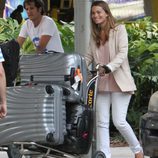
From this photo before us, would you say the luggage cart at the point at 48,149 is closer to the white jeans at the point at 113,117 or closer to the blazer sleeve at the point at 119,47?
the white jeans at the point at 113,117

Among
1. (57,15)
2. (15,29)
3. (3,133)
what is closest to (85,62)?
(3,133)

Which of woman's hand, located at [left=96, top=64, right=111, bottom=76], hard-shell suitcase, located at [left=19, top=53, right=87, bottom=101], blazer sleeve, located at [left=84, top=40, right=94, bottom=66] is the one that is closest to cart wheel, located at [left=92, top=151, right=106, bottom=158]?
hard-shell suitcase, located at [left=19, top=53, right=87, bottom=101]

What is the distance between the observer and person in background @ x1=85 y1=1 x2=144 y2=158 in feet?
22.8

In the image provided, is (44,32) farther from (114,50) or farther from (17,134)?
(17,134)

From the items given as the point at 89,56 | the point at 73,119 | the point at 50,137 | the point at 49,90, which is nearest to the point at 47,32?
the point at 89,56

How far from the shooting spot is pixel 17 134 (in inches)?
231

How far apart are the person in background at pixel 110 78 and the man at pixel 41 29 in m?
0.75

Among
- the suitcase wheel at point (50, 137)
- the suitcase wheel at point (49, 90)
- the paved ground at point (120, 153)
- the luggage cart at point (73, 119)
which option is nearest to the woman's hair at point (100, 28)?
the luggage cart at point (73, 119)

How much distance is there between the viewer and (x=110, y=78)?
23.1 feet

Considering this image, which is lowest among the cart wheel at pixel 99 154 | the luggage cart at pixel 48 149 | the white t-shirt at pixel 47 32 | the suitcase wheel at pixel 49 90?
the cart wheel at pixel 99 154

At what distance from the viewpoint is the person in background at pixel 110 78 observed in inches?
274

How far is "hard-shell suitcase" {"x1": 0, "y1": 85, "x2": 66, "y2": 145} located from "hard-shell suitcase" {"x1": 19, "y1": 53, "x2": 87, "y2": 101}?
1.74ft

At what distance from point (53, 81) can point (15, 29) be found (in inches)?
191

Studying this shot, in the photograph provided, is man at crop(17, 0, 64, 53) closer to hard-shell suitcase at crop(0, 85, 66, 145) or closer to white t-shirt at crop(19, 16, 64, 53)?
white t-shirt at crop(19, 16, 64, 53)
